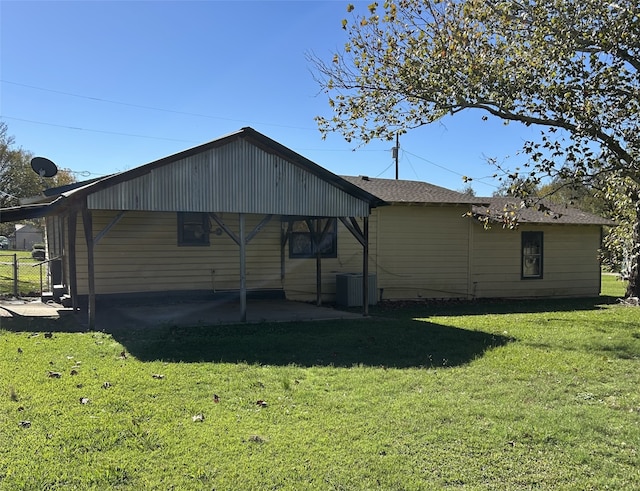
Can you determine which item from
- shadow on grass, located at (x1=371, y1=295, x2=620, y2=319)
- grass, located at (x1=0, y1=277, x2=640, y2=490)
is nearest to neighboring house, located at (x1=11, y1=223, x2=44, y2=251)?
shadow on grass, located at (x1=371, y1=295, x2=620, y2=319)

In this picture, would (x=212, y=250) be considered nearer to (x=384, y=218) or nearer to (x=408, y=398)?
(x=384, y=218)

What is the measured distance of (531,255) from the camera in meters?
16.4

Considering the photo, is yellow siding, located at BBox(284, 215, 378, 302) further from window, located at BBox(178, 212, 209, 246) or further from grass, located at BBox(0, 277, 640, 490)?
grass, located at BBox(0, 277, 640, 490)

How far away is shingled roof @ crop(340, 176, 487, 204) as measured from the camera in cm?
1439

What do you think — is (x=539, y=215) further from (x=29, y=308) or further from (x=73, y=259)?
(x=29, y=308)

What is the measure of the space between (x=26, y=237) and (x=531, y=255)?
209 feet

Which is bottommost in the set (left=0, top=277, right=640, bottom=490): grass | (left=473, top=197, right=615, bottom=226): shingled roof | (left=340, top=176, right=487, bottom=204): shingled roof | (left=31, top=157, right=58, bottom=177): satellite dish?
(left=0, top=277, right=640, bottom=490): grass

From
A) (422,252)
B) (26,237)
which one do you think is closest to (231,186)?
(422,252)

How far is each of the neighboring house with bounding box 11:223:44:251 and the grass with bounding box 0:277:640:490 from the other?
61446 millimetres

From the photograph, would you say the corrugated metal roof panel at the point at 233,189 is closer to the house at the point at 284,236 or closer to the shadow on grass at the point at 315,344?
the house at the point at 284,236

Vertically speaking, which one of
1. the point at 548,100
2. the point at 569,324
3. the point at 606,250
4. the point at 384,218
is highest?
the point at 548,100

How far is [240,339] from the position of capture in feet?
25.2

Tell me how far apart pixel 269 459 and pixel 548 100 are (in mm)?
7142

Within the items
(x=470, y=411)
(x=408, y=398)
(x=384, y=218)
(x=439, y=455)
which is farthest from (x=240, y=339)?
(x=384, y=218)
